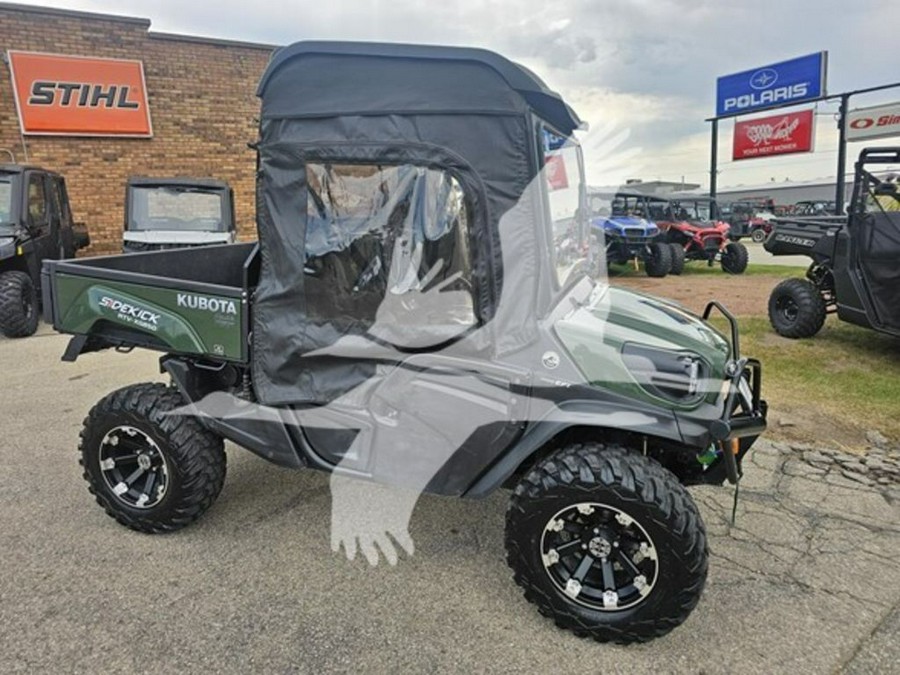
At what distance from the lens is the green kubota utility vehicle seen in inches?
83.8

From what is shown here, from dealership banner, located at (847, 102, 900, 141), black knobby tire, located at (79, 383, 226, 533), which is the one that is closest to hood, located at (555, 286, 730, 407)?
black knobby tire, located at (79, 383, 226, 533)

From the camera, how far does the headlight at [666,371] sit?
2.21m

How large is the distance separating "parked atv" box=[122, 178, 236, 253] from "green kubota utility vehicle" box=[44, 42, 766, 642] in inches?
256

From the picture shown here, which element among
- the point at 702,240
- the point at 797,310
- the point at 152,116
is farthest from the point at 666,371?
the point at 702,240

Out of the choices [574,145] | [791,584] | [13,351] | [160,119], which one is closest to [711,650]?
[791,584]

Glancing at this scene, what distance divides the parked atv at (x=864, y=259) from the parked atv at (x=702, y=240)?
23.0 feet

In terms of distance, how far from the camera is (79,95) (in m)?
10.7

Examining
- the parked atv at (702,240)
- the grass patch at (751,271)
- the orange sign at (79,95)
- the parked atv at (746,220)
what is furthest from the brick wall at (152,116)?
the parked atv at (746,220)

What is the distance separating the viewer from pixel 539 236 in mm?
2160

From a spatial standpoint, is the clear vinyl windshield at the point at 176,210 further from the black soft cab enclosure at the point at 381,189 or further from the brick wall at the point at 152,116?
the black soft cab enclosure at the point at 381,189

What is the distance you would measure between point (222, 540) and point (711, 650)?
2.17 metres

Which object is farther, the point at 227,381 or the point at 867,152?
the point at 867,152

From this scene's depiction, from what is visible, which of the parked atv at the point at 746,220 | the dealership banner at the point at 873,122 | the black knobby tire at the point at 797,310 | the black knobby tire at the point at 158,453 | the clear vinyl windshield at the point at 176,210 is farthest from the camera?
the parked atv at the point at 746,220

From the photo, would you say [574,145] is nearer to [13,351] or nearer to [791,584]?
→ [791,584]
